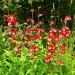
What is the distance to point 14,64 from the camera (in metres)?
4.14

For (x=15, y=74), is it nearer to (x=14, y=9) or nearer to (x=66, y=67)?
(x=66, y=67)

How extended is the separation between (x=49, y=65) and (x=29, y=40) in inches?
16.1

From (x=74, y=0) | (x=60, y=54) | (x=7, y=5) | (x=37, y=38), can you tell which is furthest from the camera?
(x=7, y=5)

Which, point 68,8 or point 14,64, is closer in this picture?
point 14,64

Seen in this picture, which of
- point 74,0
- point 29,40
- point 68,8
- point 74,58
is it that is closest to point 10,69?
point 29,40

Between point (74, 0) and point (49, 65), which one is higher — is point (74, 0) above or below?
above

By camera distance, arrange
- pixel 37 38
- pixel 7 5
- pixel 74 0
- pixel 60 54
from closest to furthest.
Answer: pixel 60 54 < pixel 37 38 < pixel 74 0 < pixel 7 5

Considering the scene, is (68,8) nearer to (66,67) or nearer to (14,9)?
(14,9)

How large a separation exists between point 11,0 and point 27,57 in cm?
247

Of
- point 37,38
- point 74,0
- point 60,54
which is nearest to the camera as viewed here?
point 60,54

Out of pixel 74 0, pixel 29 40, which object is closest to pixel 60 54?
pixel 29 40

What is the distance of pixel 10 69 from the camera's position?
409 centimetres

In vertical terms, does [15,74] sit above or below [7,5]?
below

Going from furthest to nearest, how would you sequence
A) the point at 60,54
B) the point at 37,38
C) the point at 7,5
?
the point at 7,5 < the point at 37,38 < the point at 60,54
